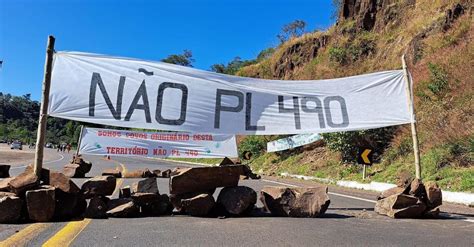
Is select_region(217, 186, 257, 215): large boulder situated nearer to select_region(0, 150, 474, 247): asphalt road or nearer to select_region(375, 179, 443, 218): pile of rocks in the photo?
select_region(0, 150, 474, 247): asphalt road

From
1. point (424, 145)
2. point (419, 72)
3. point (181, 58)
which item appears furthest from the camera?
point (181, 58)

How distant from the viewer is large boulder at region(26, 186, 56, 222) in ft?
19.5

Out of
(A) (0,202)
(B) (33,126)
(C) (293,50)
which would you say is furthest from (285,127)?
(B) (33,126)

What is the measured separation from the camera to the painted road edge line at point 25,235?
4734mm

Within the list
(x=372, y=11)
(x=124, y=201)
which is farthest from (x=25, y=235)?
(x=372, y=11)

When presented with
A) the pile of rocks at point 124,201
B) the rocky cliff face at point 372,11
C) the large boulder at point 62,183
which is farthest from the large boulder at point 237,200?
the rocky cliff face at point 372,11

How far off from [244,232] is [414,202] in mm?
3213

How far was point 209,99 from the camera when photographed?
24.7 feet

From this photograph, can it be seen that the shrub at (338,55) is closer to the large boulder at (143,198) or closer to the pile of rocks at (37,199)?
the large boulder at (143,198)

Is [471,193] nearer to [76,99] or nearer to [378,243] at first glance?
[378,243]

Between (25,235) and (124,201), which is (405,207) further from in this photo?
(25,235)

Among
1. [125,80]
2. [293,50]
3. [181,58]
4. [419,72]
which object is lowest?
[125,80]

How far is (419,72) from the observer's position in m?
21.2

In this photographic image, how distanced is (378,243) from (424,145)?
35.9 ft
